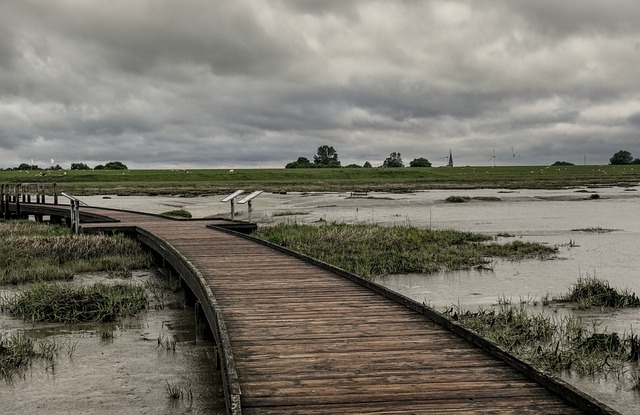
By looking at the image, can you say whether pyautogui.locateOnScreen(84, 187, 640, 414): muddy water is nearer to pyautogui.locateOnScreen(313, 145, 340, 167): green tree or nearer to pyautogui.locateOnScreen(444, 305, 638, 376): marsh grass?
pyautogui.locateOnScreen(444, 305, 638, 376): marsh grass

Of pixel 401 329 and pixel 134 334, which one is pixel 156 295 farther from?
pixel 401 329

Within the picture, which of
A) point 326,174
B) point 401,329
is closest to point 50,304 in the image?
point 401,329

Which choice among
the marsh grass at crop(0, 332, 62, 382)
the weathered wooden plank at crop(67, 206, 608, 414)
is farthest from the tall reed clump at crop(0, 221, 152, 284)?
the weathered wooden plank at crop(67, 206, 608, 414)

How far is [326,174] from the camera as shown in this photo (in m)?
122

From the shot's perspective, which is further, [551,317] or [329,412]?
[551,317]

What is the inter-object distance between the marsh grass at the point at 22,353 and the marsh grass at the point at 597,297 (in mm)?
8783

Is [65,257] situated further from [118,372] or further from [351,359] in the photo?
[351,359]

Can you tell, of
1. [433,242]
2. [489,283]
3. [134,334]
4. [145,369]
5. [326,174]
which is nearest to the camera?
[145,369]

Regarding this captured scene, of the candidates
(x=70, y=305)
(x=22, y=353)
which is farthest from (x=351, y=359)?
(x=70, y=305)

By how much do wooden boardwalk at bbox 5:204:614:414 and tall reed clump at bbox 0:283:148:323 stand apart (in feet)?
7.46

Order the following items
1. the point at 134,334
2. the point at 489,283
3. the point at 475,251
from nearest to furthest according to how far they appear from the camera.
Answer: the point at 134,334
the point at 489,283
the point at 475,251

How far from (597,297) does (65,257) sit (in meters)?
12.9

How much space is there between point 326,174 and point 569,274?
107 metres

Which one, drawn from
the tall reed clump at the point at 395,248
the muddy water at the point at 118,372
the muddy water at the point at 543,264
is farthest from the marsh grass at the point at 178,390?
the tall reed clump at the point at 395,248
